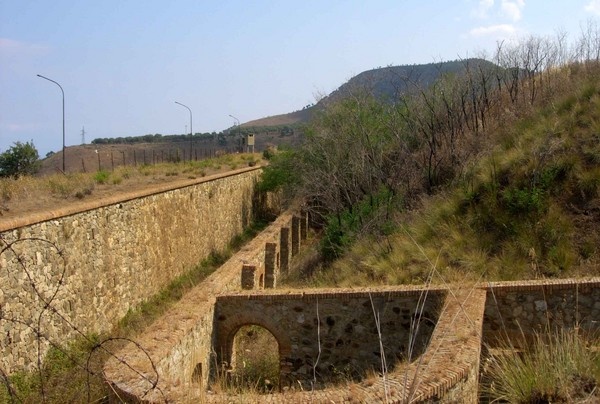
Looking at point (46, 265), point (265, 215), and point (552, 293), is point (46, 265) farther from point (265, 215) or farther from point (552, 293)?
point (265, 215)

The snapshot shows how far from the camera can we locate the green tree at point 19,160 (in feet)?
109

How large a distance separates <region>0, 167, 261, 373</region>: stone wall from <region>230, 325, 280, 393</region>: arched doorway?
2.90m

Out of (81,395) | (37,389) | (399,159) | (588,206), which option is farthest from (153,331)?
(399,159)

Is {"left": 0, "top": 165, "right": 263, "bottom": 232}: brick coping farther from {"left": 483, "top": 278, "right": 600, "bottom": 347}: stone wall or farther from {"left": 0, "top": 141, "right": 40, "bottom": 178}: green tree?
{"left": 0, "top": 141, "right": 40, "bottom": 178}: green tree

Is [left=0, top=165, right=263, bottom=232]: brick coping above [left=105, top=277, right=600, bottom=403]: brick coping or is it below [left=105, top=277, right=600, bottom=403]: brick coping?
above

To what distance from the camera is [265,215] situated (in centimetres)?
3133

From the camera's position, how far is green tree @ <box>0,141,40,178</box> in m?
33.3

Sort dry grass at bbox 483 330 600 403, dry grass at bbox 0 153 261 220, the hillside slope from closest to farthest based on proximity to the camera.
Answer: dry grass at bbox 483 330 600 403 < the hillside slope < dry grass at bbox 0 153 261 220

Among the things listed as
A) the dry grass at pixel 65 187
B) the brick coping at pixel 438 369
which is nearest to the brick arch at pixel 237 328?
the brick coping at pixel 438 369

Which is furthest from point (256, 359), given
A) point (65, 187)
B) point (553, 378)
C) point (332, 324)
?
point (65, 187)

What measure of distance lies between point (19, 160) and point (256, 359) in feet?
89.3

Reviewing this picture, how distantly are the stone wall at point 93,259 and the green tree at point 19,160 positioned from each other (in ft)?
54.6

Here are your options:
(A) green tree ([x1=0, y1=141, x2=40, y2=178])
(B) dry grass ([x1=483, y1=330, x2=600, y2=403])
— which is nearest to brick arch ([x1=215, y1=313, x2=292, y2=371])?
(B) dry grass ([x1=483, y1=330, x2=600, y2=403])

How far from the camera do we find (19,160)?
109 feet
